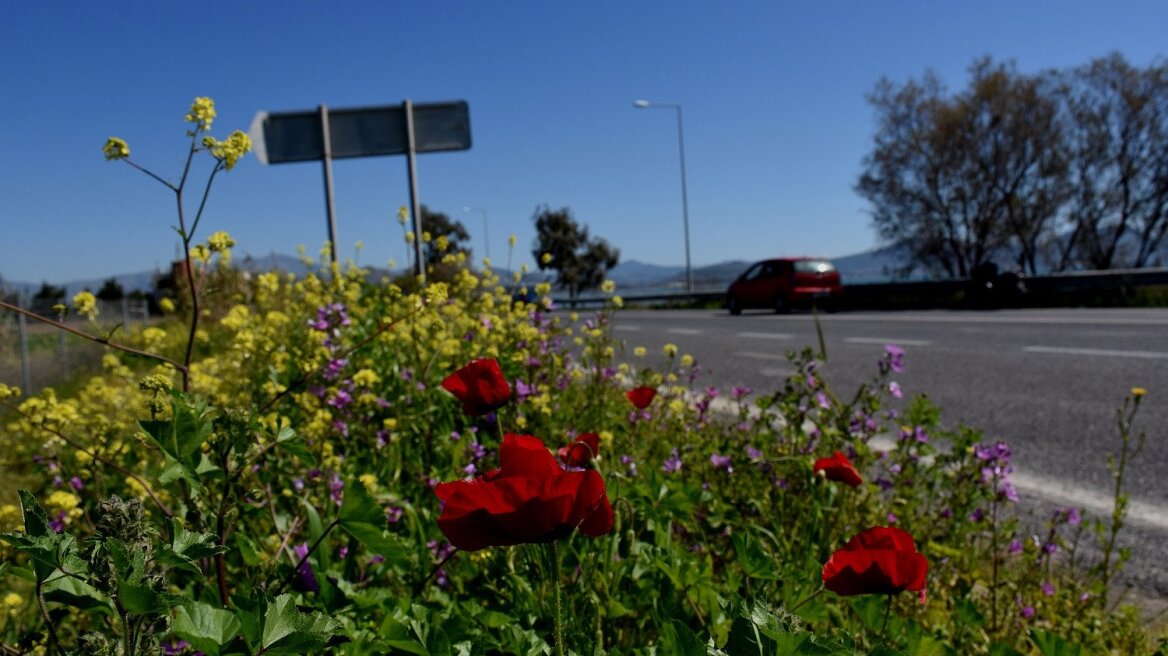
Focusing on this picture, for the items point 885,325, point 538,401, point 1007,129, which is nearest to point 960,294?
point 885,325

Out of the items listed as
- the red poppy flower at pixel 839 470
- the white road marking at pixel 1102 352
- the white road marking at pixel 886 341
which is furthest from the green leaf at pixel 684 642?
the white road marking at pixel 886 341

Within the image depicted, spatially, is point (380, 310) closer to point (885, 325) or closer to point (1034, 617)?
point (1034, 617)

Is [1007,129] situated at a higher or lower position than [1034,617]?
higher

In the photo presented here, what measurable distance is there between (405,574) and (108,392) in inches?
73.9

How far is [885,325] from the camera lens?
13.5 metres

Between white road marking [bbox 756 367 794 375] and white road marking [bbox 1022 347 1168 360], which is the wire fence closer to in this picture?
white road marking [bbox 756 367 794 375]

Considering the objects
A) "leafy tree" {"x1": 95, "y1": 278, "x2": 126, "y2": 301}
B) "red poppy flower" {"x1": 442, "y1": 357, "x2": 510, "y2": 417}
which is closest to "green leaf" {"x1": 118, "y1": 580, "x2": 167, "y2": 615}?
"red poppy flower" {"x1": 442, "y1": 357, "x2": 510, "y2": 417}

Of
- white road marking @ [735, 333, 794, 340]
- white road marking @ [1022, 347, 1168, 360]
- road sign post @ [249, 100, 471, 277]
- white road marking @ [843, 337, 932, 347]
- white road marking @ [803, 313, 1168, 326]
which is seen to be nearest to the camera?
road sign post @ [249, 100, 471, 277]

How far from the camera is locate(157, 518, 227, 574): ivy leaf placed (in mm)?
735

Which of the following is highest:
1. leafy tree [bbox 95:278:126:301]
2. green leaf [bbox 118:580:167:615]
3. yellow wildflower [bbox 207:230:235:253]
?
leafy tree [bbox 95:278:126:301]

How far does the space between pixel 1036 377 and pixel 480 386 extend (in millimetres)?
6962

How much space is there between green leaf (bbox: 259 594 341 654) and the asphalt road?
283 cm

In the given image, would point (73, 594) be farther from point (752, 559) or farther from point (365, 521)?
point (752, 559)

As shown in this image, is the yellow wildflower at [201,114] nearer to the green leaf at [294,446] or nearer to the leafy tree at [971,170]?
the green leaf at [294,446]
